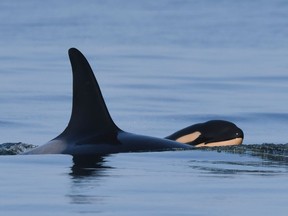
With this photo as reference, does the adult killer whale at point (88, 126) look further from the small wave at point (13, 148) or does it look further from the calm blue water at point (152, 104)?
the small wave at point (13, 148)

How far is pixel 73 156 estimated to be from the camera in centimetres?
1213

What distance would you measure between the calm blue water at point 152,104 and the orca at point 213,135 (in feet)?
3.61

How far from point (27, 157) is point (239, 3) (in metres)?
55.8

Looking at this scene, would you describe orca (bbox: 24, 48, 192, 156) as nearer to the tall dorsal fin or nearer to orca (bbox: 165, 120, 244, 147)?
the tall dorsal fin

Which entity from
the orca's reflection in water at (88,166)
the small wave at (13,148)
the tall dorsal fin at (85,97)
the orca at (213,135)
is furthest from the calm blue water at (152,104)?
the orca at (213,135)

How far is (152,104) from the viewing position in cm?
1995

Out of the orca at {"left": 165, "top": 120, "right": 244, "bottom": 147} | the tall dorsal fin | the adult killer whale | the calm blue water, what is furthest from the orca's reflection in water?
the orca at {"left": 165, "top": 120, "right": 244, "bottom": 147}

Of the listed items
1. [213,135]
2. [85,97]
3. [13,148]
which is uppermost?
[85,97]

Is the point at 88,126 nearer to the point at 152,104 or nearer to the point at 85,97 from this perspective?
the point at 85,97

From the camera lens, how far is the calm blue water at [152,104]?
9.79 m

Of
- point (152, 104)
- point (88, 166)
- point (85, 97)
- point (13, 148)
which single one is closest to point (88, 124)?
point (85, 97)

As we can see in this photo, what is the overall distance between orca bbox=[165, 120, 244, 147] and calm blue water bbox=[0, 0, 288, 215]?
1.10m

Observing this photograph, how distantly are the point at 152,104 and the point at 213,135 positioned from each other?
6.14 metres

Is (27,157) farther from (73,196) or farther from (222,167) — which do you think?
(73,196)
